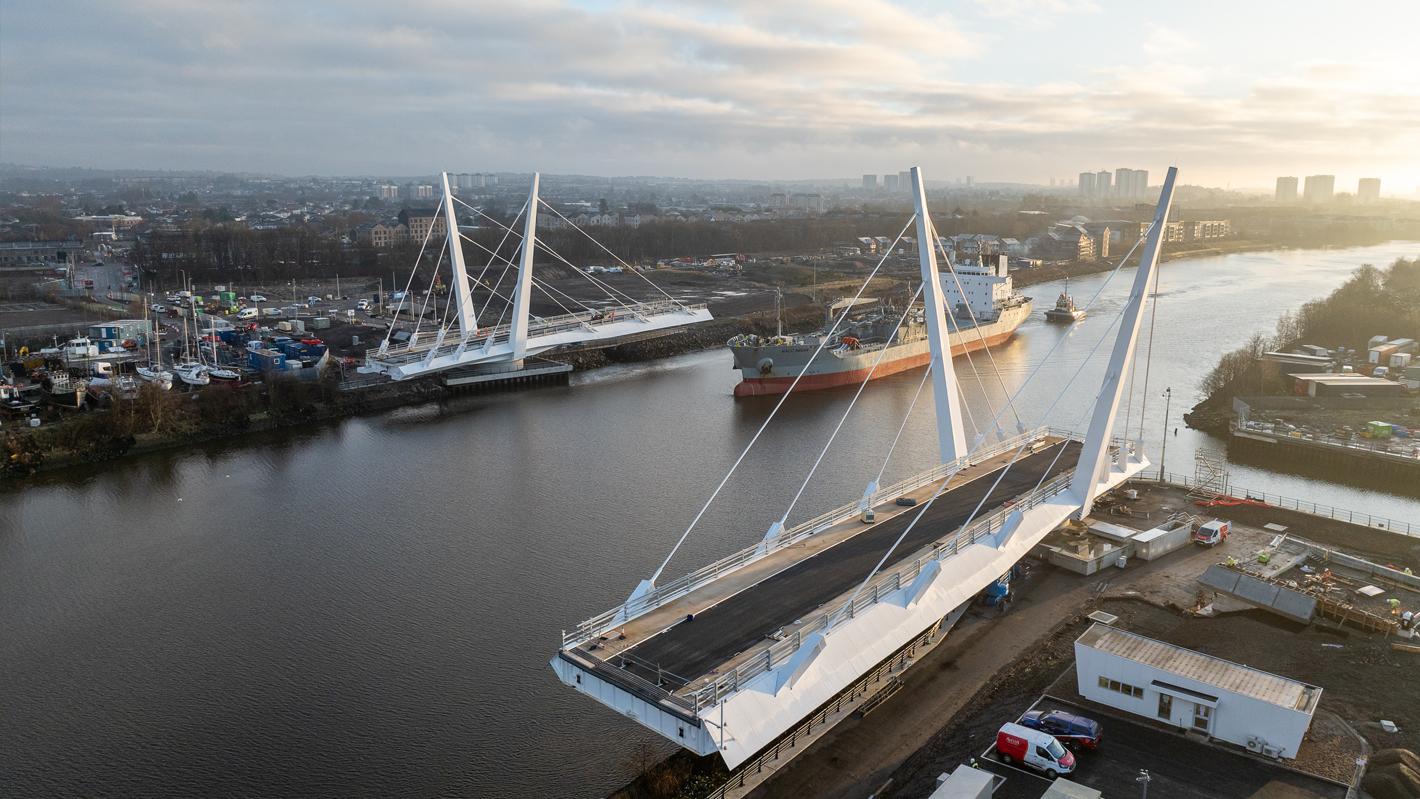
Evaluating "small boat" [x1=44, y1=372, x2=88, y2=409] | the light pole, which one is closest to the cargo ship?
the light pole

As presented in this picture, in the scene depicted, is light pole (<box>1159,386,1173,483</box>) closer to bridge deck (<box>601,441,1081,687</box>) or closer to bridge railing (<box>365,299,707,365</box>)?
bridge deck (<box>601,441,1081,687</box>)

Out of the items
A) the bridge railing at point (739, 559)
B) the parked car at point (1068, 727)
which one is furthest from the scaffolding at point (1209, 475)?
the parked car at point (1068, 727)

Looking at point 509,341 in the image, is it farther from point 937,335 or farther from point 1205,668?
point 1205,668

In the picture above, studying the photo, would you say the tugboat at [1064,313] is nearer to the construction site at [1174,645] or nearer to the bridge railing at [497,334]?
the bridge railing at [497,334]

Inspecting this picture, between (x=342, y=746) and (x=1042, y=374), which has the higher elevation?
(x=1042, y=374)

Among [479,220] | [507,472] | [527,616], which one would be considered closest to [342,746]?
[527,616]

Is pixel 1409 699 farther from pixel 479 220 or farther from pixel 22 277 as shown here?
pixel 479 220

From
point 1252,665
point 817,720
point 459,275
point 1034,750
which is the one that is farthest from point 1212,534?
point 459,275
